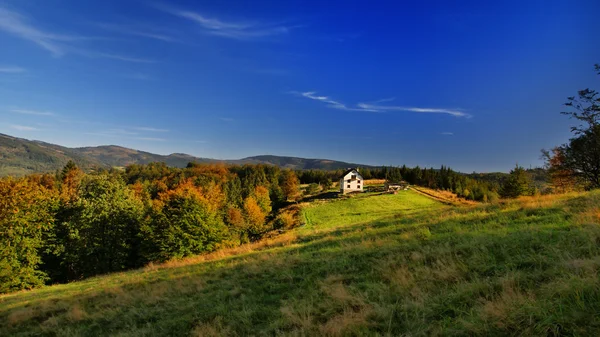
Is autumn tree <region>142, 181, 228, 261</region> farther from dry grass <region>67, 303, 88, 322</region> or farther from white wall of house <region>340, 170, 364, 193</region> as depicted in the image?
white wall of house <region>340, 170, 364, 193</region>

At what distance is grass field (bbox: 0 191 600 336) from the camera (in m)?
4.05

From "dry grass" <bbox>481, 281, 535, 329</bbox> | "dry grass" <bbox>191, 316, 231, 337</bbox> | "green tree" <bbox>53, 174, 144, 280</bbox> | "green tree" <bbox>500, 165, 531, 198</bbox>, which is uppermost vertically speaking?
"green tree" <bbox>500, 165, 531, 198</bbox>

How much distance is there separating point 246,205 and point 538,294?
234 feet

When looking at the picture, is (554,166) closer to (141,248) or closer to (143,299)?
(143,299)

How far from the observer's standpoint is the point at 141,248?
122 ft

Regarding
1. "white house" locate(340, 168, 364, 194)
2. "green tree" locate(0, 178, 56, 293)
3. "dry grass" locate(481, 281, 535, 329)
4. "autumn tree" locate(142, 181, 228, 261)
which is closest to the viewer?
"dry grass" locate(481, 281, 535, 329)

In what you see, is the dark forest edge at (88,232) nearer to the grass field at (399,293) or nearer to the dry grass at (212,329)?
the grass field at (399,293)

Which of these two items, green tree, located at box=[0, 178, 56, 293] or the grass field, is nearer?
the grass field

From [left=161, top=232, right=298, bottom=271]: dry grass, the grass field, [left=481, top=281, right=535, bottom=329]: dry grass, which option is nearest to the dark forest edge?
[left=161, top=232, right=298, bottom=271]: dry grass

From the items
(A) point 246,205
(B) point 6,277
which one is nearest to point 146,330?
(B) point 6,277

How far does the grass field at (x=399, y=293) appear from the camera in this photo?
405 centimetres

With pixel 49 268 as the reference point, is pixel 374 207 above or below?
above

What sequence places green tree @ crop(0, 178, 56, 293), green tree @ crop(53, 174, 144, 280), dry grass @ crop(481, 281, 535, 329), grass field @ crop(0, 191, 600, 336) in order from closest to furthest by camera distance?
dry grass @ crop(481, 281, 535, 329), grass field @ crop(0, 191, 600, 336), green tree @ crop(0, 178, 56, 293), green tree @ crop(53, 174, 144, 280)

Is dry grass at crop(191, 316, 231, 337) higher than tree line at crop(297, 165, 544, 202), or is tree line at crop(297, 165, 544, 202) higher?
tree line at crop(297, 165, 544, 202)
